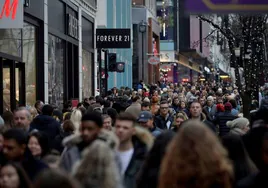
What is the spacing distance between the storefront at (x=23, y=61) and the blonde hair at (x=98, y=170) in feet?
54.9

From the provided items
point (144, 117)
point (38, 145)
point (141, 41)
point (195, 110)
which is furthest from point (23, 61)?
point (141, 41)

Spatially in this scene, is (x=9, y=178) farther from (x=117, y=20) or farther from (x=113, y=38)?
(x=117, y=20)

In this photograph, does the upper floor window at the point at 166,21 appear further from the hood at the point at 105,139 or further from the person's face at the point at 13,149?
the hood at the point at 105,139

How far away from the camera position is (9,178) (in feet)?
22.9

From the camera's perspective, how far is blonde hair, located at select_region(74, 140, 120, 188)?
20.5 feet

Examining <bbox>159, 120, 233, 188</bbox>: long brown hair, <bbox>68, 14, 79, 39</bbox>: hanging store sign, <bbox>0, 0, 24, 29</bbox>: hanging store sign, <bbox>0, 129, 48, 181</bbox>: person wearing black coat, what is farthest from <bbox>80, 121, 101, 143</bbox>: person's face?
<bbox>68, 14, 79, 39</bbox>: hanging store sign

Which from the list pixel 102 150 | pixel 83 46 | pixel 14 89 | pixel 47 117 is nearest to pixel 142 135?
pixel 102 150

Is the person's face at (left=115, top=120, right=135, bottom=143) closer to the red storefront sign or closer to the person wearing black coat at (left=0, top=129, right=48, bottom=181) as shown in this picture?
the person wearing black coat at (left=0, top=129, right=48, bottom=181)

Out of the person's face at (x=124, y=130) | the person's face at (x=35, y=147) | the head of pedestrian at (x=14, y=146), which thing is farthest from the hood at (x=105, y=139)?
the person's face at (x=35, y=147)

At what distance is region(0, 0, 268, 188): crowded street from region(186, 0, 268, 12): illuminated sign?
0.05ft

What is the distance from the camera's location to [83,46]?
1500 inches

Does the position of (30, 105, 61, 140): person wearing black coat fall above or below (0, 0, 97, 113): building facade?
below

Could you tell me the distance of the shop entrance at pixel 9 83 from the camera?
23781 mm

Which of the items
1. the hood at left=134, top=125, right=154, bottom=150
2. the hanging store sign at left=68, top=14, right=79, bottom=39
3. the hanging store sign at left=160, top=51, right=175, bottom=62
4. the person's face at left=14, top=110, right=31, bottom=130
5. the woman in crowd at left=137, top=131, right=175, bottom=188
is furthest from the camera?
the hanging store sign at left=160, top=51, right=175, bottom=62
